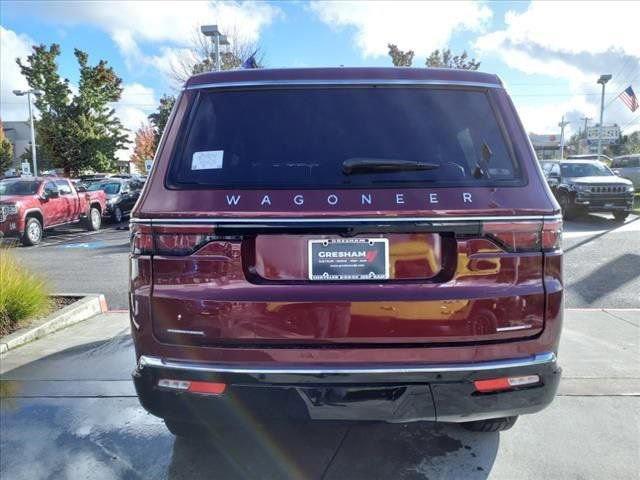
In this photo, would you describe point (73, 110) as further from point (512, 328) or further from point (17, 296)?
point (512, 328)

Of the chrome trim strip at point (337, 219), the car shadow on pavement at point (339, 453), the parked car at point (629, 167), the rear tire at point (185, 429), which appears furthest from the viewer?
the parked car at point (629, 167)

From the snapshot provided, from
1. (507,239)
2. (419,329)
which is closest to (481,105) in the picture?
(507,239)

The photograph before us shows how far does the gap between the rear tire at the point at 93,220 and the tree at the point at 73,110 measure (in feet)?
55.0

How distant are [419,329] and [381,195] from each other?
598 mm

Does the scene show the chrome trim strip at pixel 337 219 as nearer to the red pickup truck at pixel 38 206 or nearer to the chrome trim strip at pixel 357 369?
the chrome trim strip at pixel 357 369

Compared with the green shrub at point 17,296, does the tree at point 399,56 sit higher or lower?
higher

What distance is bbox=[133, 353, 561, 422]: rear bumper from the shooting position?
7.54 ft

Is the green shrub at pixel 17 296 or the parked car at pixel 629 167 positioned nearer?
the green shrub at pixel 17 296

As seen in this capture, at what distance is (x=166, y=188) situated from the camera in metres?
2.44

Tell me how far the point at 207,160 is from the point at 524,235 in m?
1.47

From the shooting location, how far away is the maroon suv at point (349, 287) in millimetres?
2295

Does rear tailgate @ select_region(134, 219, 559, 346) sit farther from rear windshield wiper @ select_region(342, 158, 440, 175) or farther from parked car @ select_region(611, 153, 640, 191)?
parked car @ select_region(611, 153, 640, 191)

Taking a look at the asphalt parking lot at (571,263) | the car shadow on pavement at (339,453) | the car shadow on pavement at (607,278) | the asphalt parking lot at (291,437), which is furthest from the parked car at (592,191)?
the car shadow on pavement at (339,453)

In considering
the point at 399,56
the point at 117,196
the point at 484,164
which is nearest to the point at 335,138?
the point at 484,164
